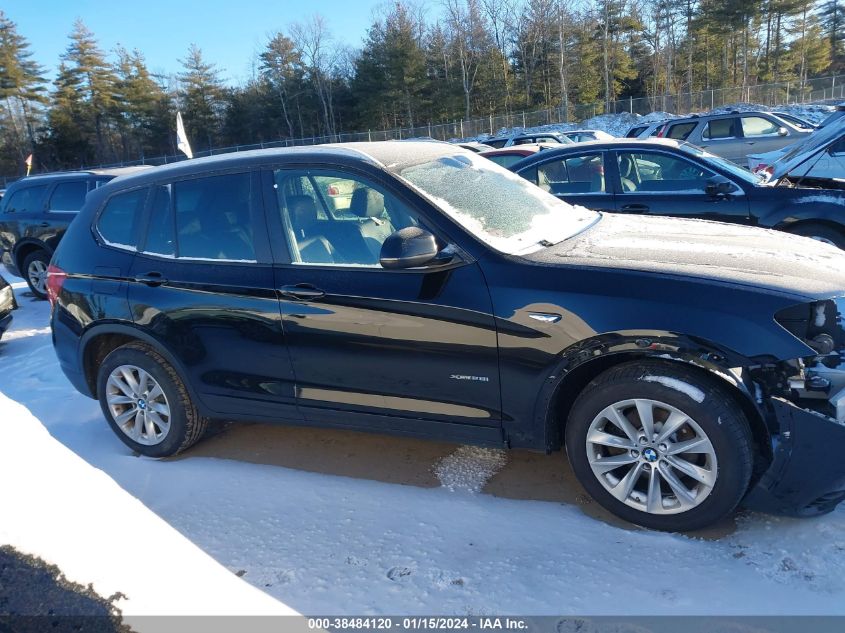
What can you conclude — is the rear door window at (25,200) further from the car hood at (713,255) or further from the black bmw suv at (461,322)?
the car hood at (713,255)

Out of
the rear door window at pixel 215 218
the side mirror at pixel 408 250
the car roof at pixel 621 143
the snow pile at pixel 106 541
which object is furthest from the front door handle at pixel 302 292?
the car roof at pixel 621 143

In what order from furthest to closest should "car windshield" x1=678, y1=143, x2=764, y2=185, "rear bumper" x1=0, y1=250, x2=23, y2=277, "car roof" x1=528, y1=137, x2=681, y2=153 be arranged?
"rear bumper" x1=0, y1=250, x2=23, y2=277 → "car roof" x1=528, y1=137, x2=681, y2=153 → "car windshield" x1=678, y1=143, x2=764, y2=185

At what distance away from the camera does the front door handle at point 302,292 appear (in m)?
3.36

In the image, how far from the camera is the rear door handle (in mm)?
3859

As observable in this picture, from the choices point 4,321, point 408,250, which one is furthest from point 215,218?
point 4,321

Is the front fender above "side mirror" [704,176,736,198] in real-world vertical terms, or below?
below

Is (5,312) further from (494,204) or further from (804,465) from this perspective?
(804,465)

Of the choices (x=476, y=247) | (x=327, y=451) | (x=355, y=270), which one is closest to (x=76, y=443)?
(x=327, y=451)

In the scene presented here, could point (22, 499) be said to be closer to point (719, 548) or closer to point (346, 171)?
point (346, 171)

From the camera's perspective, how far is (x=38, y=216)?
932cm

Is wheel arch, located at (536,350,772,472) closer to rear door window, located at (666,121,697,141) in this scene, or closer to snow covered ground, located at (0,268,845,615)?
snow covered ground, located at (0,268,845,615)

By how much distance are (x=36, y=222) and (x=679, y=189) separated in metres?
8.92

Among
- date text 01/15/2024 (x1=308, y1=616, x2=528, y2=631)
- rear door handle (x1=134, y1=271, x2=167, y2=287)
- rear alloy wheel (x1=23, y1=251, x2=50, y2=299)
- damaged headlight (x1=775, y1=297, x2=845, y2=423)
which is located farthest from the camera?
rear alloy wheel (x1=23, y1=251, x2=50, y2=299)

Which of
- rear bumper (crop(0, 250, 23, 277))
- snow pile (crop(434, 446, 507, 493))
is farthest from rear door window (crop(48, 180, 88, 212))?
snow pile (crop(434, 446, 507, 493))
